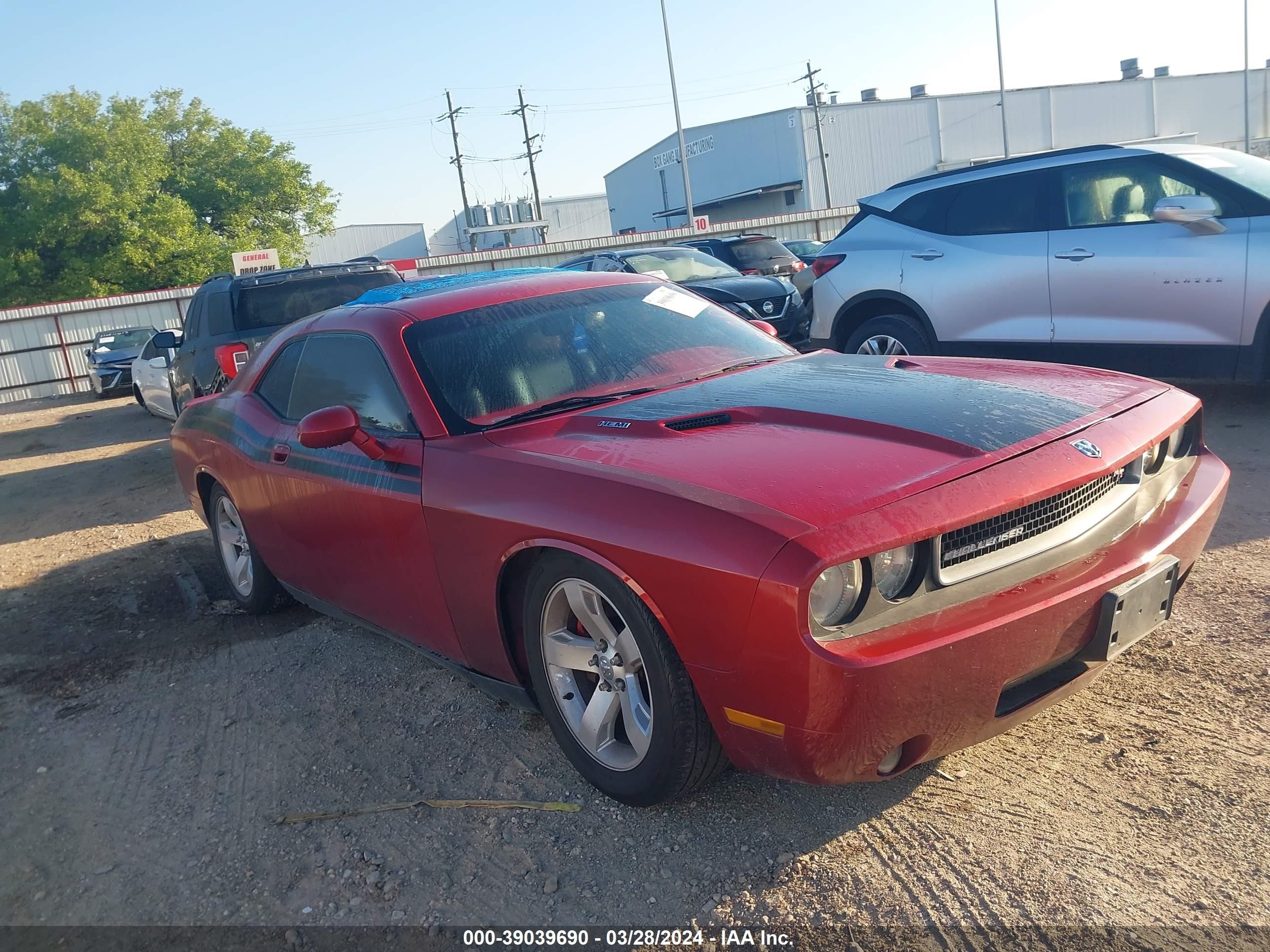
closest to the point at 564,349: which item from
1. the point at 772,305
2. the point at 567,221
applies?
the point at 772,305

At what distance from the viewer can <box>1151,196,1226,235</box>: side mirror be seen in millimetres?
6121

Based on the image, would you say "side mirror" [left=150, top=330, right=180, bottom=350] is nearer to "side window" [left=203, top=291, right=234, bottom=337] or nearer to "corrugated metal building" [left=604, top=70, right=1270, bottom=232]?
"side window" [left=203, top=291, right=234, bottom=337]

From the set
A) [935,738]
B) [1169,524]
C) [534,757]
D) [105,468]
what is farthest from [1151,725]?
[105,468]

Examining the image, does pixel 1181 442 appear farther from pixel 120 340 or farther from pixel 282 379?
pixel 120 340

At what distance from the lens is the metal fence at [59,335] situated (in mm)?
25125

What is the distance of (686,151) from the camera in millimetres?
53594

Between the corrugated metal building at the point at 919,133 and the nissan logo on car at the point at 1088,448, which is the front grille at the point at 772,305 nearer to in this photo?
the nissan logo on car at the point at 1088,448

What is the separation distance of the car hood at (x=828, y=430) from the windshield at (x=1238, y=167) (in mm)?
3599

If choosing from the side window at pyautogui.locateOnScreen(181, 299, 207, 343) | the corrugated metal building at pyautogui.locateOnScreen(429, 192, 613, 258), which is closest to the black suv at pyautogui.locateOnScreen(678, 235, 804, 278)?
the side window at pyautogui.locateOnScreen(181, 299, 207, 343)

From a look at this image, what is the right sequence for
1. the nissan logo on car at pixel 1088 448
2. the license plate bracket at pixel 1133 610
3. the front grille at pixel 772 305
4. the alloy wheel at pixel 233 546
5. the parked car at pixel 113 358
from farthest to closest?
1. the parked car at pixel 113 358
2. the front grille at pixel 772 305
3. the alloy wheel at pixel 233 546
4. the nissan logo on car at pixel 1088 448
5. the license plate bracket at pixel 1133 610

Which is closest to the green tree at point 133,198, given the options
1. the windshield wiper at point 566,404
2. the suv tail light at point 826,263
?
the suv tail light at point 826,263

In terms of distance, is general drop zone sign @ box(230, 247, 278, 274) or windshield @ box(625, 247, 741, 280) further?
general drop zone sign @ box(230, 247, 278, 274)

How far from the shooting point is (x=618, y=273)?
4551mm

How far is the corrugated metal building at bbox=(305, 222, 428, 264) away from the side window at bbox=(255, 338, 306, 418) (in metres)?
63.9
